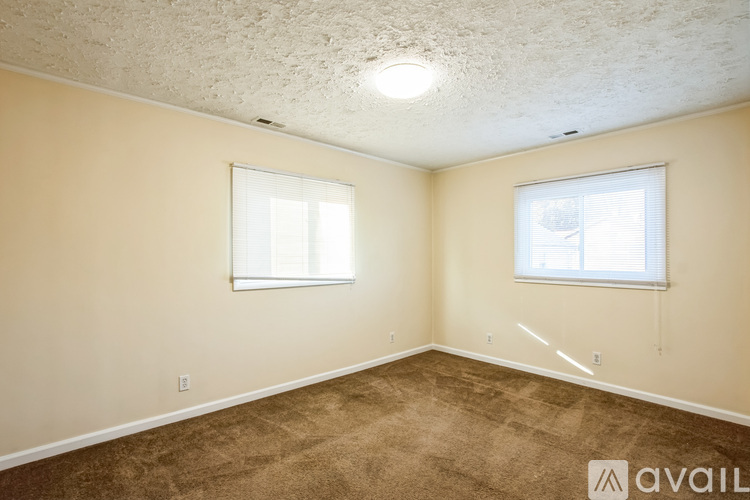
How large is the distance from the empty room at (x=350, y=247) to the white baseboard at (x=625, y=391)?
0.07 ft

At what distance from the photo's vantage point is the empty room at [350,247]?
7.00 feet

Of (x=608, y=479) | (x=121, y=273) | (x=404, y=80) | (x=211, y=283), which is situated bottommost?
(x=608, y=479)

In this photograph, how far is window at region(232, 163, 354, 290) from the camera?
11.3 ft

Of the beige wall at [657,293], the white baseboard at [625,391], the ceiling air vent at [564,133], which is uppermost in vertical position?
the ceiling air vent at [564,133]

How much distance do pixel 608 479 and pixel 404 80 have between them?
2.82 metres

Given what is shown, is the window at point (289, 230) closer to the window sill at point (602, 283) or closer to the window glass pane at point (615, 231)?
the window sill at point (602, 283)

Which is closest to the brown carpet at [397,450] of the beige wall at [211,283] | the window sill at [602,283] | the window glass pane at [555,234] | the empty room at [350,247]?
the empty room at [350,247]

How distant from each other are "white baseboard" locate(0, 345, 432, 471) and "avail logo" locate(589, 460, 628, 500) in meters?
2.56

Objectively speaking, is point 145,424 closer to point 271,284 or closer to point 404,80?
point 271,284

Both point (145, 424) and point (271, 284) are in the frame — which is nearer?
point (145, 424)

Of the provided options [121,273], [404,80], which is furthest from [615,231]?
[121,273]

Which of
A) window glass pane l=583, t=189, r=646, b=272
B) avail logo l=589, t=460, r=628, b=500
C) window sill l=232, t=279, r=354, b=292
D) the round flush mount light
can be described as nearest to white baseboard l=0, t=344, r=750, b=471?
window sill l=232, t=279, r=354, b=292

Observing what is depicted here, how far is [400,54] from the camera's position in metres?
2.25

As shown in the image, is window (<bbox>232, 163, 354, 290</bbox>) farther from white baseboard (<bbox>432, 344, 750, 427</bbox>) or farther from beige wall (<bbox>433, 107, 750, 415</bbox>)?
white baseboard (<bbox>432, 344, 750, 427</bbox>)
